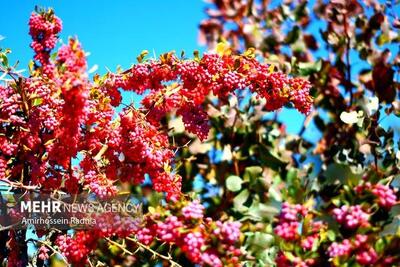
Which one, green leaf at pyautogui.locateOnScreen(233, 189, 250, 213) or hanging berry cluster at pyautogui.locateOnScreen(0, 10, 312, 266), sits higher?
hanging berry cluster at pyautogui.locateOnScreen(0, 10, 312, 266)

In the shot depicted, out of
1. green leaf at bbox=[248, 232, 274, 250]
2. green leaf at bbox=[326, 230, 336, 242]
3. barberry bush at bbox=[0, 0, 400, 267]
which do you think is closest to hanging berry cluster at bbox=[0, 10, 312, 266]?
barberry bush at bbox=[0, 0, 400, 267]

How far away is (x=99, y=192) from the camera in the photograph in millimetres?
3027

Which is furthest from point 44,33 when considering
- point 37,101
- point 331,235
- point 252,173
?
point 331,235

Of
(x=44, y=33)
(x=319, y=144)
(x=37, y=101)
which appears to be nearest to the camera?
(x=319, y=144)

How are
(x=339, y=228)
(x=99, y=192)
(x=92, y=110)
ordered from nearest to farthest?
(x=339, y=228)
(x=99, y=192)
(x=92, y=110)

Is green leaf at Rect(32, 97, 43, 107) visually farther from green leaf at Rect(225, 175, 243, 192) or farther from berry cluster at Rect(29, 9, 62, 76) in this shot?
green leaf at Rect(225, 175, 243, 192)

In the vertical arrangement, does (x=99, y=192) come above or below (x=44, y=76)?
below

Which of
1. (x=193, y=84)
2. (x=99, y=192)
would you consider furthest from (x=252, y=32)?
(x=193, y=84)

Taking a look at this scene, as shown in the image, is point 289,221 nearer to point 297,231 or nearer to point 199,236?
point 297,231

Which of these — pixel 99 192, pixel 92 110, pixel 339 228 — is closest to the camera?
pixel 339 228

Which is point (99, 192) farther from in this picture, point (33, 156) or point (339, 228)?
point (339, 228)

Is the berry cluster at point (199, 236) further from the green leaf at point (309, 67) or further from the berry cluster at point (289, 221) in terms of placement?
the green leaf at point (309, 67)

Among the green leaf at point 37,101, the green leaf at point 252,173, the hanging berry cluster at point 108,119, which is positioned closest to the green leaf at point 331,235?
the green leaf at point 252,173

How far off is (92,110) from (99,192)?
0.54 meters
